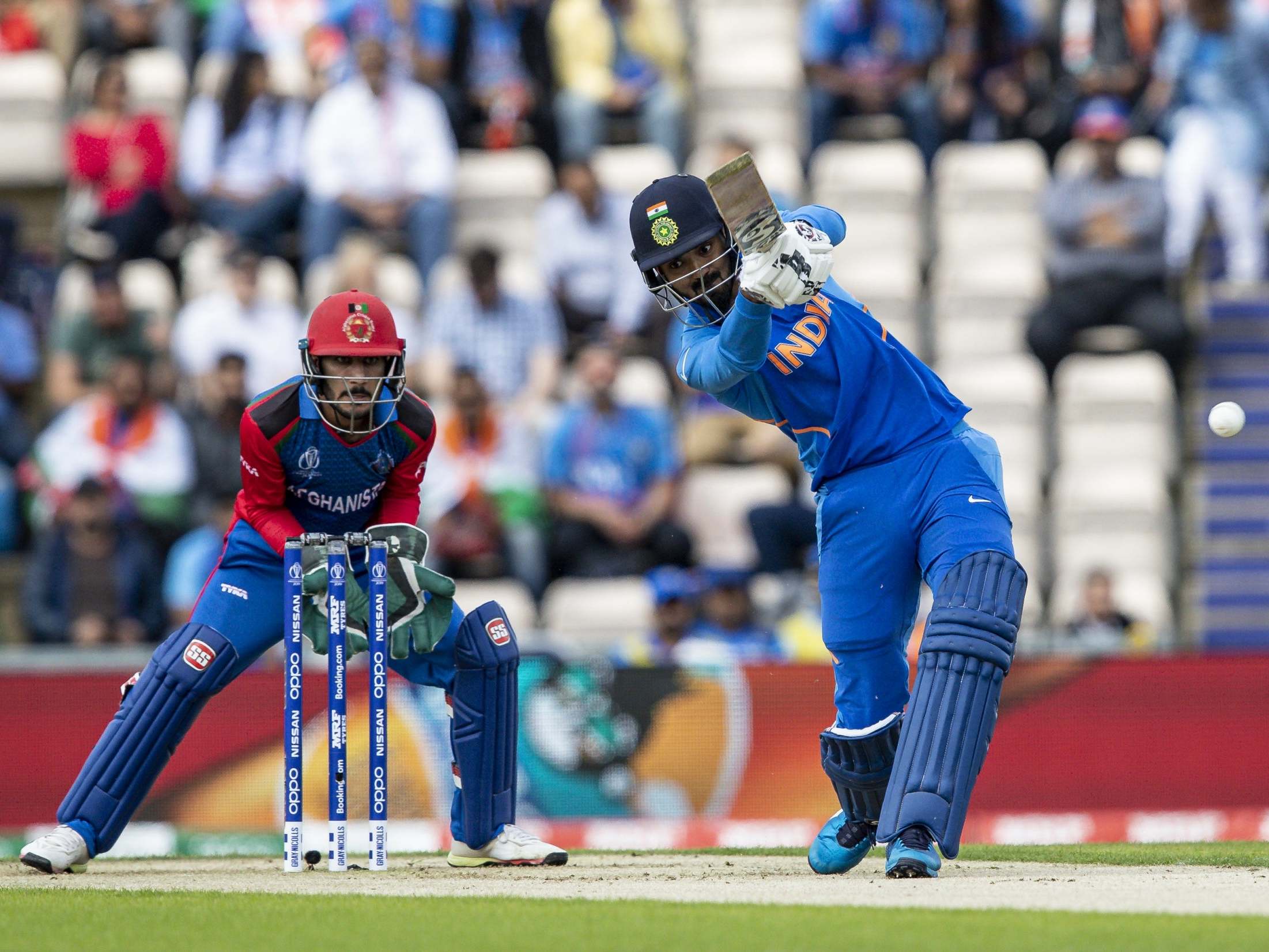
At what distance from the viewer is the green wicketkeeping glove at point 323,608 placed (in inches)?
260

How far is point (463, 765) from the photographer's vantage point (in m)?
7.09

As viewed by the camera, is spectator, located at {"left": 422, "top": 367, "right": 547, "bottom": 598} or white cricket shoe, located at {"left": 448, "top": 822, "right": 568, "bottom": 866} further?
spectator, located at {"left": 422, "top": 367, "right": 547, "bottom": 598}

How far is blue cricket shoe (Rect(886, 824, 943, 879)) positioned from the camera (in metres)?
6.00

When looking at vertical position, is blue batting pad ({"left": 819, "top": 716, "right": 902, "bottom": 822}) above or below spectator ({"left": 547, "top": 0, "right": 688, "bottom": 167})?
below

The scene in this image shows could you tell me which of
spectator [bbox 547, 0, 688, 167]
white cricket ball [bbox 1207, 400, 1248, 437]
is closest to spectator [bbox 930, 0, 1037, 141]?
spectator [bbox 547, 0, 688, 167]

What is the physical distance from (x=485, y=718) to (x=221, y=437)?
547cm

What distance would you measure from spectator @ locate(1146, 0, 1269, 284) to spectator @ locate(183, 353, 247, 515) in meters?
6.29

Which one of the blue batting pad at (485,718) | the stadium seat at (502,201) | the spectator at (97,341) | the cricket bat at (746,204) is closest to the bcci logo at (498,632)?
the blue batting pad at (485,718)

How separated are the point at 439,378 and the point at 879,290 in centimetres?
330

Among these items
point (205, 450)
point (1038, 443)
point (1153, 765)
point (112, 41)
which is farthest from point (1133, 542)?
point (112, 41)

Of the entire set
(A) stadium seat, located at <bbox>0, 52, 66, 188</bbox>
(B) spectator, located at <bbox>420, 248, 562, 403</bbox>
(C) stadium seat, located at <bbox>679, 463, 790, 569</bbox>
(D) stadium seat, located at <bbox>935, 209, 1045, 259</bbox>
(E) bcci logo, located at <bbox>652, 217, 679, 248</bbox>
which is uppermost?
(A) stadium seat, located at <bbox>0, 52, 66, 188</bbox>

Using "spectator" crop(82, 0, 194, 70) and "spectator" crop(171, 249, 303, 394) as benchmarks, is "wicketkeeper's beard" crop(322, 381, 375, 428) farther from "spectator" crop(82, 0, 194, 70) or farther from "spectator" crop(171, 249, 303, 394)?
"spectator" crop(82, 0, 194, 70)

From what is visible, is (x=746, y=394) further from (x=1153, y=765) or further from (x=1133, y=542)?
(x=1133, y=542)

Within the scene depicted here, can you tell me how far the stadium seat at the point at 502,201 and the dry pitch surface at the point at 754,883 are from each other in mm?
7303
